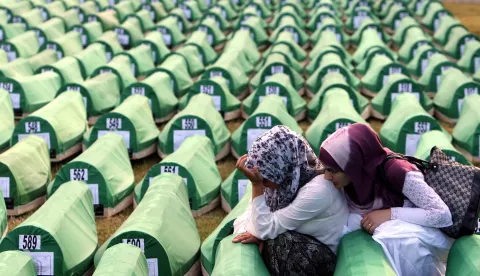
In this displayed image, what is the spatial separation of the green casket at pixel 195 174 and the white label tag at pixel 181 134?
62cm

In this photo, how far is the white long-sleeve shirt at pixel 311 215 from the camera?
4.47 metres

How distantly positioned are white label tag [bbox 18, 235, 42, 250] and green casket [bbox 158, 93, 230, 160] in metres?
3.30

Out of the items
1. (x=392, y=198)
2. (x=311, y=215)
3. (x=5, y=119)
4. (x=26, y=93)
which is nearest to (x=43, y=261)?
(x=311, y=215)

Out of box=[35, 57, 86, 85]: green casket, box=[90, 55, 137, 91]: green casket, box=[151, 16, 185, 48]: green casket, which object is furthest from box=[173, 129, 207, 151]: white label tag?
box=[151, 16, 185, 48]: green casket

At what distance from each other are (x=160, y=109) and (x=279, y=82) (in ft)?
5.40

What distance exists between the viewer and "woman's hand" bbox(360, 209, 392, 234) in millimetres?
4469

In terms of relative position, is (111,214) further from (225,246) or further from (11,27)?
(11,27)

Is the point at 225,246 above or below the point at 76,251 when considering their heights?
above

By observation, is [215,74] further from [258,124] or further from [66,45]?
[66,45]

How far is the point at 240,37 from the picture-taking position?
1412 centimetres

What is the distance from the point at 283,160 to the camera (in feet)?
14.7

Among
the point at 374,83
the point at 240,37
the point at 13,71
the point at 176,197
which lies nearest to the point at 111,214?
the point at 176,197

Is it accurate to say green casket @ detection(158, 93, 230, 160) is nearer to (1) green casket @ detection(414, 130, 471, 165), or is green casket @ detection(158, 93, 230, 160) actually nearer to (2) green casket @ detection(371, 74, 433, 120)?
(1) green casket @ detection(414, 130, 471, 165)

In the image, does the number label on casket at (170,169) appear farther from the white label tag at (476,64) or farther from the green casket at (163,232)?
the white label tag at (476,64)
